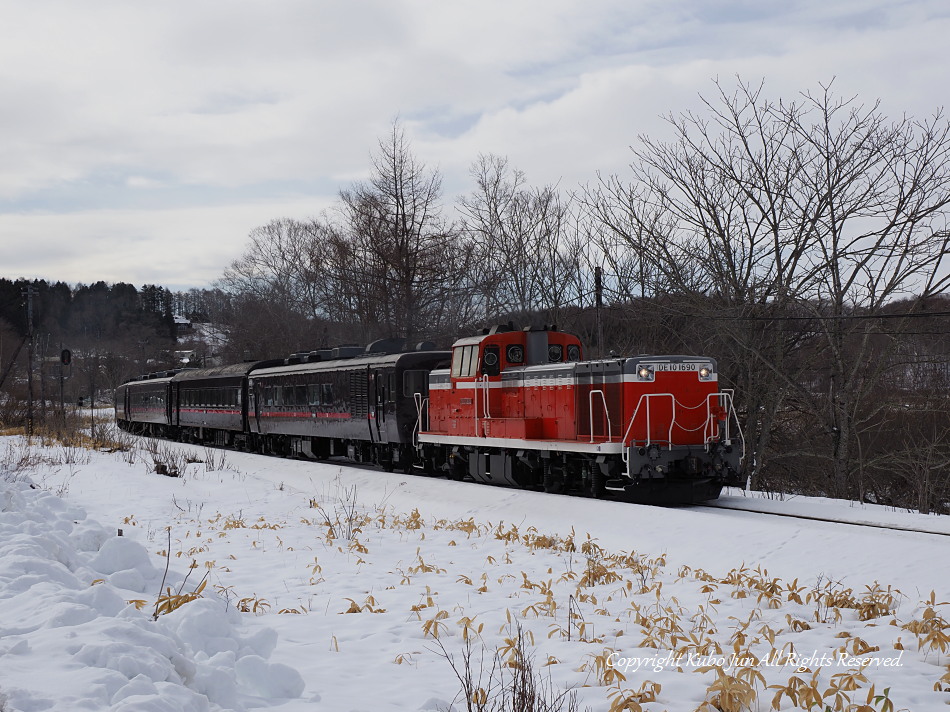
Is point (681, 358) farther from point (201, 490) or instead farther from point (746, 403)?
point (746, 403)

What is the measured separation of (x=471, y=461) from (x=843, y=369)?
10.7m

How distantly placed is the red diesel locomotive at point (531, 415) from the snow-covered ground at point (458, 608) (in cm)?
132

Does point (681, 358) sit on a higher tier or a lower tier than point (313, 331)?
lower

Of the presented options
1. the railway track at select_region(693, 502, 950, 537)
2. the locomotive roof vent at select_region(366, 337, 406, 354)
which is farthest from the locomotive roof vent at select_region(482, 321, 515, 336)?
the locomotive roof vent at select_region(366, 337, 406, 354)

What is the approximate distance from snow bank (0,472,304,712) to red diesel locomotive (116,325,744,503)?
903cm

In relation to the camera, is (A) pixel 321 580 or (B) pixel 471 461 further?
(B) pixel 471 461

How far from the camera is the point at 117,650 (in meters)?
4.55

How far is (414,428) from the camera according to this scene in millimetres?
20547

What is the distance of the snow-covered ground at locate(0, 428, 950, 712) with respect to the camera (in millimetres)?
4832

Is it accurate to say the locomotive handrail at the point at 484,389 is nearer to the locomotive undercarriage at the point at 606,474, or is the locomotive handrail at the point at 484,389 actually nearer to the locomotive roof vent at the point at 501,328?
the locomotive undercarriage at the point at 606,474

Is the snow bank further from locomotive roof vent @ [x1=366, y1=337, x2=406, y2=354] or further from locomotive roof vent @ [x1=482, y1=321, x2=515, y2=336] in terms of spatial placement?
locomotive roof vent @ [x1=366, y1=337, x2=406, y2=354]

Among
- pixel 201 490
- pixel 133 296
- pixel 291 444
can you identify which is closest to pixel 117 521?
pixel 201 490

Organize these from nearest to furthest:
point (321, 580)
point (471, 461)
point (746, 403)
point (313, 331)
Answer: point (321, 580) → point (471, 461) → point (746, 403) → point (313, 331)

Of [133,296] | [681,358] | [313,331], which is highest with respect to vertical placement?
[133,296]
